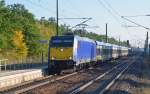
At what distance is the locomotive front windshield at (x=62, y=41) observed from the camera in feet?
124

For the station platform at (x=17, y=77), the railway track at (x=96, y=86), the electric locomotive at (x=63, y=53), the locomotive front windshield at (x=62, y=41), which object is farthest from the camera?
the locomotive front windshield at (x=62, y=41)

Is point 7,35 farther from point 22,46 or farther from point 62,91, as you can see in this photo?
point 62,91

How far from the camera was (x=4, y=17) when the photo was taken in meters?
80.8

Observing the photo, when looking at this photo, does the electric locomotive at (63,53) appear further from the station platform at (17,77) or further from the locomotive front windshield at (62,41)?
the station platform at (17,77)

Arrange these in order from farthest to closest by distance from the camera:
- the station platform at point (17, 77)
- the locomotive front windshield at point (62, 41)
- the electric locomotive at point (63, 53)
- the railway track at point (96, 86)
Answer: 1. the locomotive front windshield at point (62, 41)
2. the electric locomotive at point (63, 53)
3. the station platform at point (17, 77)
4. the railway track at point (96, 86)

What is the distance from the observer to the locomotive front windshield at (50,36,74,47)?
37.9m

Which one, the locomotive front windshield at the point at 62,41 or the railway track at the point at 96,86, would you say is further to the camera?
the locomotive front windshield at the point at 62,41

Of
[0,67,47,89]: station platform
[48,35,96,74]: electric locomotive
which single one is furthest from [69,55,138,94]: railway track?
[0,67,47,89]: station platform

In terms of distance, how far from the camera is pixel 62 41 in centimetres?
3803

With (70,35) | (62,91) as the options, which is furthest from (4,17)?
(62,91)

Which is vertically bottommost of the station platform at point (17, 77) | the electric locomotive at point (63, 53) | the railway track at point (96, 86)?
the railway track at point (96, 86)

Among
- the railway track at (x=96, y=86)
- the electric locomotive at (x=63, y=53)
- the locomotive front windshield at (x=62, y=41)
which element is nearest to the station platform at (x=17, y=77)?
the electric locomotive at (x=63, y=53)

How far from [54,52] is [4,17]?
146ft

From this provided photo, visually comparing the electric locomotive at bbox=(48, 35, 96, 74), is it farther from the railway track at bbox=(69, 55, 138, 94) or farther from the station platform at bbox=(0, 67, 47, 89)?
the railway track at bbox=(69, 55, 138, 94)
